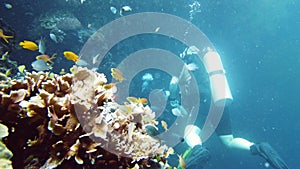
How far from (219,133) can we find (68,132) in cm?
922

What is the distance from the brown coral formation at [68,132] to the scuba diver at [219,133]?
5491 mm

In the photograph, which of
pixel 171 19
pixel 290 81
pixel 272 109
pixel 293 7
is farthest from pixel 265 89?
pixel 171 19

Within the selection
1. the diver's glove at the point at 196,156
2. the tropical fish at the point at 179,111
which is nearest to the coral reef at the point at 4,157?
the tropical fish at the point at 179,111

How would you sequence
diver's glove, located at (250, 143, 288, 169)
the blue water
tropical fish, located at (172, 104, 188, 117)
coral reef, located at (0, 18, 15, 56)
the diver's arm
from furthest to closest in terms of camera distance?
the diver's arm, the blue water, diver's glove, located at (250, 143, 288, 169), tropical fish, located at (172, 104, 188, 117), coral reef, located at (0, 18, 15, 56)

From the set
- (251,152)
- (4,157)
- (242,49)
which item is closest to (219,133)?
(251,152)

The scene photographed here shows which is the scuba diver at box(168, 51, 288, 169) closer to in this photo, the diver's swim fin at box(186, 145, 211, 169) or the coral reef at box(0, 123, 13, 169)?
the diver's swim fin at box(186, 145, 211, 169)

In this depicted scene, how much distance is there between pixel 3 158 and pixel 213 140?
21320mm

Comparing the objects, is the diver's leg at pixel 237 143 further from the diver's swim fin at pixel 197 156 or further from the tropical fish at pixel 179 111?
the tropical fish at pixel 179 111

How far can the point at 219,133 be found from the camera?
10359 millimetres

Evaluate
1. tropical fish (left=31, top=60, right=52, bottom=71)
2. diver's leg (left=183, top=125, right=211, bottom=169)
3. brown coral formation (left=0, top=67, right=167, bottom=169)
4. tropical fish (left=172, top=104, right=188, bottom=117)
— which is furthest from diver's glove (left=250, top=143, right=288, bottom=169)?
tropical fish (left=31, top=60, right=52, bottom=71)

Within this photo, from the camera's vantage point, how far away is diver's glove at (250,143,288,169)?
8.06m

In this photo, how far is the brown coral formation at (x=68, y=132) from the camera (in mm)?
2031

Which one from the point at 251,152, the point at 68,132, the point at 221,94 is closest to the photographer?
the point at 68,132

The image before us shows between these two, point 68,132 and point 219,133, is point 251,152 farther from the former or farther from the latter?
point 68,132
